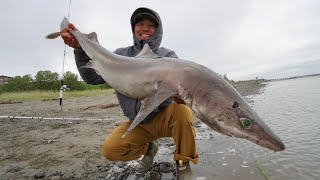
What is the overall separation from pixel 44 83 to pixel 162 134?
5432 centimetres

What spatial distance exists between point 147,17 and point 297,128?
486cm

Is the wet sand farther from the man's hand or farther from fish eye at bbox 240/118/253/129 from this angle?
the man's hand

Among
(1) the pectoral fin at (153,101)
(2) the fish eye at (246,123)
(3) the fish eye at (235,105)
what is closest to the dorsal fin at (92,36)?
(1) the pectoral fin at (153,101)

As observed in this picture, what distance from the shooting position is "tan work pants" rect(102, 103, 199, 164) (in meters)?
3.21

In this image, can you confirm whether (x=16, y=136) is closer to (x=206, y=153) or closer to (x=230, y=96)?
(x=206, y=153)

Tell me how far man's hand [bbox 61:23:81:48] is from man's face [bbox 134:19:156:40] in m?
0.91

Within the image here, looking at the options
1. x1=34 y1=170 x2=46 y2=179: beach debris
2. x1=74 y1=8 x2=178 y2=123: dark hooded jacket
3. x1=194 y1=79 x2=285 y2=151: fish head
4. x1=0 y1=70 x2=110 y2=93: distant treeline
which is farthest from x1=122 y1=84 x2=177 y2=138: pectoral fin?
x1=0 y1=70 x2=110 y2=93: distant treeline

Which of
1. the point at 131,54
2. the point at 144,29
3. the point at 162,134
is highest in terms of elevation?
the point at 144,29

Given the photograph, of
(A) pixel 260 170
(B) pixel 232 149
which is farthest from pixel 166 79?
(B) pixel 232 149

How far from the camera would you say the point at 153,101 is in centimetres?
250

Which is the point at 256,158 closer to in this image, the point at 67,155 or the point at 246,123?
the point at 246,123

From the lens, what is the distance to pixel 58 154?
4531 mm

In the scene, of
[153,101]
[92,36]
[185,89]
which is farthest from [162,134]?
[92,36]

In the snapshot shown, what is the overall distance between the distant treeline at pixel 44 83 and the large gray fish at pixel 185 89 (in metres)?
44.7
